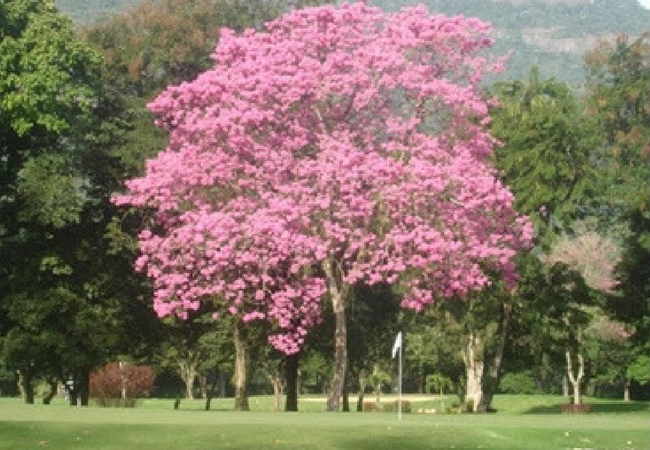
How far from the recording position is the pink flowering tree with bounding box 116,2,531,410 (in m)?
38.2

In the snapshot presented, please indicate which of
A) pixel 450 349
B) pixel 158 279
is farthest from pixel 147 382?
pixel 158 279

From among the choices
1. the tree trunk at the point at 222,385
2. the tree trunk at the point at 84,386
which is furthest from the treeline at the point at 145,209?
the tree trunk at the point at 222,385

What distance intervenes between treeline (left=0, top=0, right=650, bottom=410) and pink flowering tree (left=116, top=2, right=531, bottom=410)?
4.20 meters

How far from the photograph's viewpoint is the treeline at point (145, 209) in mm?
44688

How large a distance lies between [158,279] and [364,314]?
13.7m

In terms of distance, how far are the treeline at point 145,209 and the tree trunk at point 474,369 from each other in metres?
0.11

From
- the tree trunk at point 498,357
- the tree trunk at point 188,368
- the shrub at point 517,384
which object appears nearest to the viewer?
the tree trunk at point 498,357

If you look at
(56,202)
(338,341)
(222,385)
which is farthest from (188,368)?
(338,341)

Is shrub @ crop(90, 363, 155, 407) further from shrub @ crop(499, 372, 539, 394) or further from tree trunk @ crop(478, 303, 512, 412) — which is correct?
shrub @ crop(499, 372, 539, 394)

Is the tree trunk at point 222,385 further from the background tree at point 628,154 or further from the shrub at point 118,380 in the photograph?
the background tree at point 628,154

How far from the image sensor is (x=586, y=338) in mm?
75500

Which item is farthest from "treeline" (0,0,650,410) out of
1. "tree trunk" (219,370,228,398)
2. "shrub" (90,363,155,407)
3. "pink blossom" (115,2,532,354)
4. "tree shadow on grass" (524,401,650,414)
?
Result: "tree trunk" (219,370,228,398)

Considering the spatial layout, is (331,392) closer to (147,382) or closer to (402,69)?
(402,69)

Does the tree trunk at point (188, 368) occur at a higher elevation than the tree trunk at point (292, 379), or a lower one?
higher
